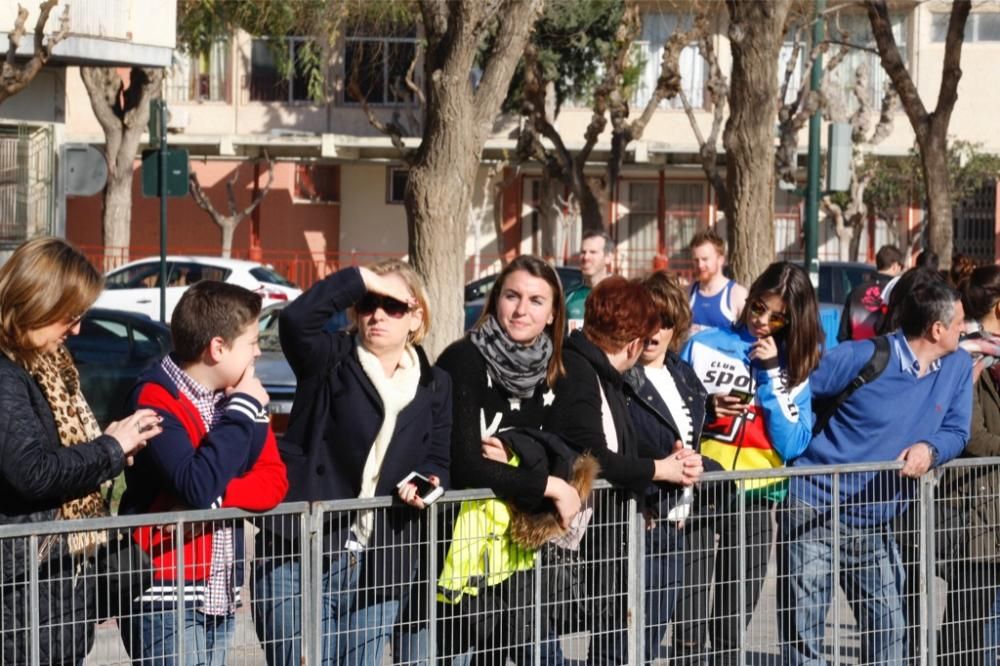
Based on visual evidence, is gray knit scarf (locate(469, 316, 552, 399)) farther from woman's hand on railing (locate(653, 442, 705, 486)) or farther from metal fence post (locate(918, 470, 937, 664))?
metal fence post (locate(918, 470, 937, 664))

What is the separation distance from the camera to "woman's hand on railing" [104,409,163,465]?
448 centimetres

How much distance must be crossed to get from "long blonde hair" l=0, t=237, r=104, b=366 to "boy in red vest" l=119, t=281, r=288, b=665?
1.23 feet

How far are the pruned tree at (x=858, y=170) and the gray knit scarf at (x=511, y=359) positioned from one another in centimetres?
2929

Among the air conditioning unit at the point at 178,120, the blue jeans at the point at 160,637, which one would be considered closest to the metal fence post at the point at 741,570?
the blue jeans at the point at 160,637

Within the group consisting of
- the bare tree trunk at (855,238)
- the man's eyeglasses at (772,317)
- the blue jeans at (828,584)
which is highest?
the bare tree trunk at (855,238)

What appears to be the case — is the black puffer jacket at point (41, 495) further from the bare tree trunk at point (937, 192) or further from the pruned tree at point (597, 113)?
the pruned tree at point (597, 113)

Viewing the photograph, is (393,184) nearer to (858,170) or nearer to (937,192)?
(858,170)

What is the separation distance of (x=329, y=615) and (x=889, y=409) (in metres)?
2.52

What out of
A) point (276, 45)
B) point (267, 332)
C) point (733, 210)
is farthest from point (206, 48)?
point (733, 210)

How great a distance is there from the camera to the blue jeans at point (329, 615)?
488 centimetres

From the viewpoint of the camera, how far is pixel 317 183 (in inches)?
1575

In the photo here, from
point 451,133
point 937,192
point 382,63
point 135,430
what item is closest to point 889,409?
point 135,430

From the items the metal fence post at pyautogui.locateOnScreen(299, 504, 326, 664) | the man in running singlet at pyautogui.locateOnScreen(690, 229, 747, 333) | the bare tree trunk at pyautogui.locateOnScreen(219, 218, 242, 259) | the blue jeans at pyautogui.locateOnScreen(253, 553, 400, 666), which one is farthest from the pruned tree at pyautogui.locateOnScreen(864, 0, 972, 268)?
the bare tree trunk at pyautogui.locateOnScreen(219, 218, 242, 259)

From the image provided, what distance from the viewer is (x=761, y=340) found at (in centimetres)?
641
